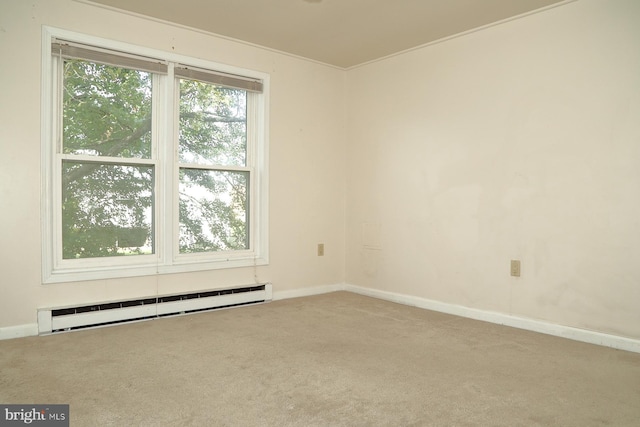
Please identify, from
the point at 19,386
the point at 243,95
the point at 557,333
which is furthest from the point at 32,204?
the point at 557,333

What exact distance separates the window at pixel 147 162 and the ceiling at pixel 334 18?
344 millimetres

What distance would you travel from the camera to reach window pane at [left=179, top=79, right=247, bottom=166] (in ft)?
12.7

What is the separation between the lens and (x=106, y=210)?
3.45m

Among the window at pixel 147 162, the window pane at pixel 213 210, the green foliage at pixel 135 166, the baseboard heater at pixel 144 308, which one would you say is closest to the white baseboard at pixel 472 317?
the baseboard heater at pixel 144 308

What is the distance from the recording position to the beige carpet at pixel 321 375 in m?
1.94

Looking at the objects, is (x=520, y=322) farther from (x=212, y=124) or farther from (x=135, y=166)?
(x=135, y=166)

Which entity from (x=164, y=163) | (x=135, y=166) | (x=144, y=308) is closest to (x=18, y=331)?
(x=144, y=308)

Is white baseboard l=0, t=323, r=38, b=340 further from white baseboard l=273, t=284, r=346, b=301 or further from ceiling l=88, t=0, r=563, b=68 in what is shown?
ceiling l=88, t=0, r=563, b=68

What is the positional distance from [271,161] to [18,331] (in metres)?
2.41

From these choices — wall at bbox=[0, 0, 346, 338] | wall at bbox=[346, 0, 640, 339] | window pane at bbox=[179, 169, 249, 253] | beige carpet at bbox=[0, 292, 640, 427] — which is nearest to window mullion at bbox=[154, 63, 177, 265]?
window pane at bbox=[179, 169, 249, 253]

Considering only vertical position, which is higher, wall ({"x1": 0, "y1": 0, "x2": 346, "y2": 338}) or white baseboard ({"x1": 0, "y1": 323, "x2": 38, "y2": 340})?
wall ({"x1": 0, "y1": 0, "x2": 346, "y2": 338})

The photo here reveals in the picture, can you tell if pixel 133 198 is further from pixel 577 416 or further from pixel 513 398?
pixel 577 416

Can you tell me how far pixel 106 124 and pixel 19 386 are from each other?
198 centimetres

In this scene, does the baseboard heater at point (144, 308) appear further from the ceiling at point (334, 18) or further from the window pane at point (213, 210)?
the ceiling at point (334, 18)
